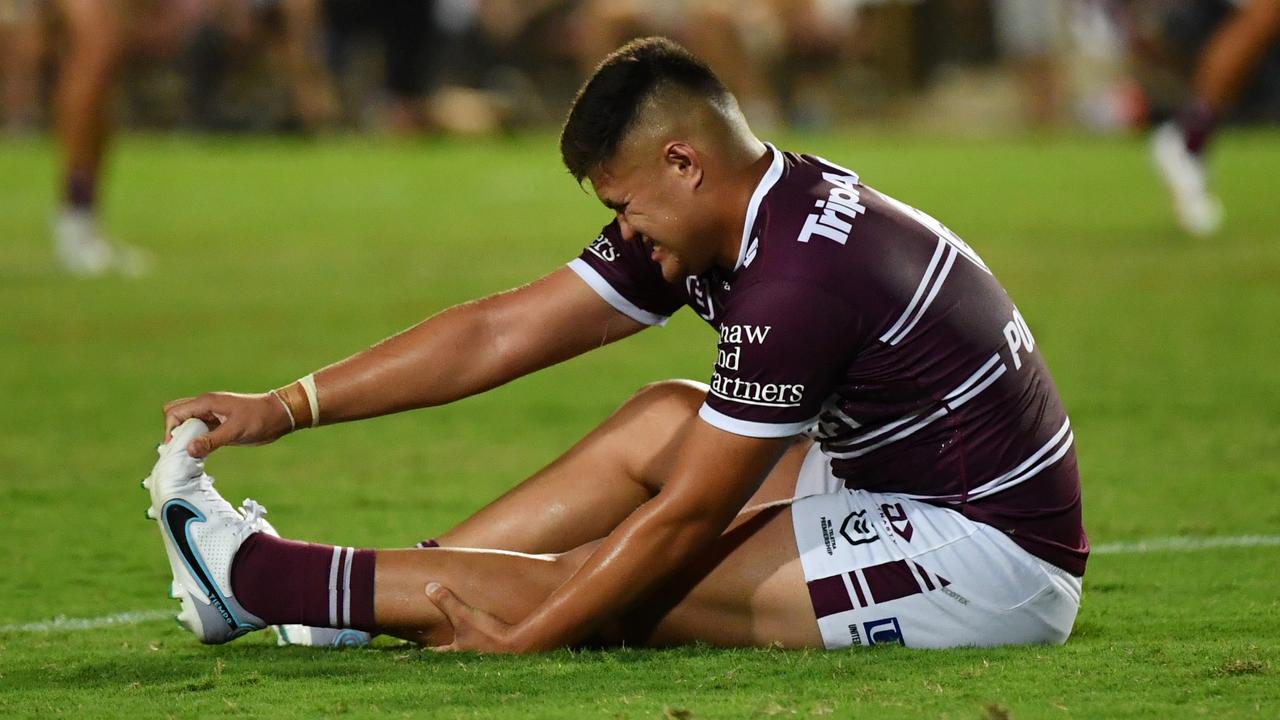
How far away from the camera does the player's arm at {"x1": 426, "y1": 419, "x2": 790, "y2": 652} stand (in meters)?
3.60

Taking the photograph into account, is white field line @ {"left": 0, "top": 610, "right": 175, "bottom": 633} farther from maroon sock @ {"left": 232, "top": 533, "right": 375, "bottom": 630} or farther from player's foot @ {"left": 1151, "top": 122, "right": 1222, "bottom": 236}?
player's foot @ {"left": 1151, "top": 122, "right": 1222, "bottom": 236}

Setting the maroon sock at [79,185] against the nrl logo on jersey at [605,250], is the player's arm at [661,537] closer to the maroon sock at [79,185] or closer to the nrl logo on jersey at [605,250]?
the nrl logo on jersey at [605,250]

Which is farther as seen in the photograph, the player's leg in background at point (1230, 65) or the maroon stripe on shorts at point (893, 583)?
the player's leg in background at point (1230, 65)

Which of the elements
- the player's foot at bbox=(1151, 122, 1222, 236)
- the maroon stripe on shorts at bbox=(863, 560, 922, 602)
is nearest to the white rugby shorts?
the maroon stripe on shorts at bbox=(863, 560, 922, 602)

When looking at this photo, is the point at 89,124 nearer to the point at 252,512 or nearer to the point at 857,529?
the point at 252,512

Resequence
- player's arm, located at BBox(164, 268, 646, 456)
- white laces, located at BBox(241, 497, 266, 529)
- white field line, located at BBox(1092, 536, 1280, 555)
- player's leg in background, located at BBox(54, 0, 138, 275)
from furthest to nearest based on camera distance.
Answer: player's leg in background, located at BBox(54, 0, 138, 275), white field line, located at BBox(1092, 536, 1280, 555), player's arm, located at BBox(164, 268, 646, 456), white laces, located at BBox(241, 497, 266, 529)

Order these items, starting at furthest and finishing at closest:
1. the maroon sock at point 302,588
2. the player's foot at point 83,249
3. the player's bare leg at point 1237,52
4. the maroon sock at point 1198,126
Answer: the maroon sock at point 1198,126, the player's bare leg at point 1237,52, the player's foot at point 83,249, the maroon sock at point 302,588

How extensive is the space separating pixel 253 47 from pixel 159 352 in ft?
40.1

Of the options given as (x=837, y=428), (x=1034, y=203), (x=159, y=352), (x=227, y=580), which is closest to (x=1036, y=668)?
(x=837, y=428)

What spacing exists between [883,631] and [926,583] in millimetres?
129

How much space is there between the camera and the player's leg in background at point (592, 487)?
4117mm

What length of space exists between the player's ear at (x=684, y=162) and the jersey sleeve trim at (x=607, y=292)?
28.3 inches

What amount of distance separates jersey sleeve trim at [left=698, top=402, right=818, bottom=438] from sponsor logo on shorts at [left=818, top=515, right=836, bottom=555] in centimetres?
28

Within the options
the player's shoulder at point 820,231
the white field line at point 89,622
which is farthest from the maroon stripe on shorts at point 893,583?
the white field line at point 89,622
